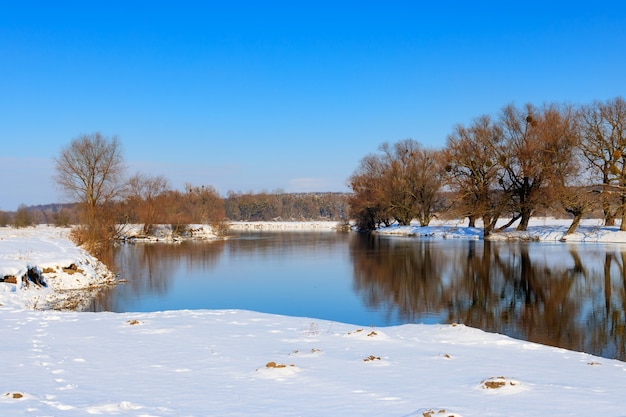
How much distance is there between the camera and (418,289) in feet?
65.0

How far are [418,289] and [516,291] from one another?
3.40 meters

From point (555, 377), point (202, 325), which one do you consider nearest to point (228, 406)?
point (555, 377)

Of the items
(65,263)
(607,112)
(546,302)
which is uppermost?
(607,112)

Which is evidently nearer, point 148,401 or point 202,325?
point 148,401

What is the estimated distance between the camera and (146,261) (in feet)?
104

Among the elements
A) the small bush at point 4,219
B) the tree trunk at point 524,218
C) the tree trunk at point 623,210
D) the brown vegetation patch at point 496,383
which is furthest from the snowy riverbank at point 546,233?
the small bush at point 4,219

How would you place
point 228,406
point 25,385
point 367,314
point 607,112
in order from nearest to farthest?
point 228,406, point 25,385, point 367,314, point 607,112

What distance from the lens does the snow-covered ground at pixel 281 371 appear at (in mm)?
5695

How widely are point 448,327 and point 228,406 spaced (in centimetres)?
632

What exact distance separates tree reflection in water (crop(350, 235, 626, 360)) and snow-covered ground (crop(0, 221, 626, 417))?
3269 mm

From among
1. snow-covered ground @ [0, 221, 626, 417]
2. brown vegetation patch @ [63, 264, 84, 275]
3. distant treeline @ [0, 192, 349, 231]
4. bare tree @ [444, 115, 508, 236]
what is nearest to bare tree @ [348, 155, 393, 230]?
distant treeline @ [0, 192, 349, 231]

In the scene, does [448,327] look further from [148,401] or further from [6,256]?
[6,256]

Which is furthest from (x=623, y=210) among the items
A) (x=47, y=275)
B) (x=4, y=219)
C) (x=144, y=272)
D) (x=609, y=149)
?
(x=4, y=219)

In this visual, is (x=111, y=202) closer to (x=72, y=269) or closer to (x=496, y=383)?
(x=72, y=269)
